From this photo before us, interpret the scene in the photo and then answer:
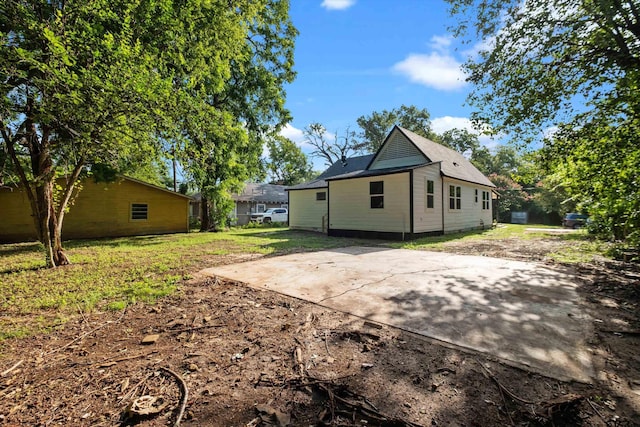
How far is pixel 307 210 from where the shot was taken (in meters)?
17.2

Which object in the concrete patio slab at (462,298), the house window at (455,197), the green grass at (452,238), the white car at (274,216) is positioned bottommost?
the concrete patio slab at (462,298)

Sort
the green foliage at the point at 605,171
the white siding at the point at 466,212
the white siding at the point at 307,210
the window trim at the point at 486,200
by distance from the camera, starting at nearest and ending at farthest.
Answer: the green foliage at the point at 605,171 < the white siding at the point at 466,212 < the white siding at the point at 307,210 < the window trim at the point at 486,200

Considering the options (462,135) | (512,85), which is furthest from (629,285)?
(462,135)

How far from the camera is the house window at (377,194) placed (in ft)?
39.4

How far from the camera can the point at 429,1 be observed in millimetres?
7254

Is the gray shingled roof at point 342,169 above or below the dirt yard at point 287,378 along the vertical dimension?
above

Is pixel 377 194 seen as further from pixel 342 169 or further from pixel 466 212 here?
pixel 466 212

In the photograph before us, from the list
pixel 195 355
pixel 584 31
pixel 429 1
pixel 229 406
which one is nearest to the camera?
pixel 229 406

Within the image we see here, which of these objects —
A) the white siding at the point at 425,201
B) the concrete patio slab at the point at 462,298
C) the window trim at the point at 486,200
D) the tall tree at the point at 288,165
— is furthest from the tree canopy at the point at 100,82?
the tall tree at the point at 288,165

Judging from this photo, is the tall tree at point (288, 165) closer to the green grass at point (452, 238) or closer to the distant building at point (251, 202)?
the distant building at point (251, 202)

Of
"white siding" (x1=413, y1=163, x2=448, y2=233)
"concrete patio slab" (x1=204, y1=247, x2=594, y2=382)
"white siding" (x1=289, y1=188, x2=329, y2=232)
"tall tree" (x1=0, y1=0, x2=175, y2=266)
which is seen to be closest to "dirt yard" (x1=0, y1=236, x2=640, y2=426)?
"concrete patio slab" (x1=204, y1=247, x2=594, y2=382)

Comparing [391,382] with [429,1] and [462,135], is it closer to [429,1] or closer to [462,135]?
[429,1]

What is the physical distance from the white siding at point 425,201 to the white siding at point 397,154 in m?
0.97

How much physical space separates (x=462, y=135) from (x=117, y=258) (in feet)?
129
